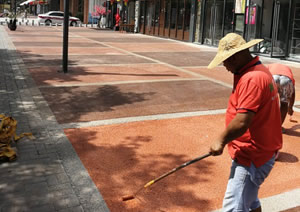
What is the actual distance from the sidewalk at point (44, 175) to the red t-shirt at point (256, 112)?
1659 millimetres

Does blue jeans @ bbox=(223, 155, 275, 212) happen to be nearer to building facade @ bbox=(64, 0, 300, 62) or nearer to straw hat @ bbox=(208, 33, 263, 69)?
straw hat @ bbox=(208, 33, 263, 69)

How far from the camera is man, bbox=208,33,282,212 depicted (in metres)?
2.60

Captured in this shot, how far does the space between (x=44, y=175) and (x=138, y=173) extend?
114 centimetres

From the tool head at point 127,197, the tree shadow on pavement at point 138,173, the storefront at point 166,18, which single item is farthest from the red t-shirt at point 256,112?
the storefront at point 166,18

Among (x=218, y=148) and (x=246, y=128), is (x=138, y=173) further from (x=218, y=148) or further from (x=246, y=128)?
(x=246, y=128)

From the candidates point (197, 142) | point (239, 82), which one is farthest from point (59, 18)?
point (239, 82)

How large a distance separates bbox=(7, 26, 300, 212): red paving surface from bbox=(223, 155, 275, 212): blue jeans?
3.23ft

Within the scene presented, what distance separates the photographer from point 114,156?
5000mm

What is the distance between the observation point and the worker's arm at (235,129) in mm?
2578

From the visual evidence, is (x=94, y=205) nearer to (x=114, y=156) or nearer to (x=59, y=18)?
(x=114, y=156)

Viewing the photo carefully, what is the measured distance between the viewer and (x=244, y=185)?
2740mm

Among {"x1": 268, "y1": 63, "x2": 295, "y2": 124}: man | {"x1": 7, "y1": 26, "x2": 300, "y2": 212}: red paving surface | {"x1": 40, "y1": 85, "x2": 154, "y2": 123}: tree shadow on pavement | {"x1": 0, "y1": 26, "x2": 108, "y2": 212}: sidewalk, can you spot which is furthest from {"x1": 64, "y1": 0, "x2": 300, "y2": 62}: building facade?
{"x1": 0, "y1": 26, "x2": 108, "y2": 212}: sidewalk

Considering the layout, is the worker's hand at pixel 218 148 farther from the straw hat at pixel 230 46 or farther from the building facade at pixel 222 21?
the building facade at pixel 222 21

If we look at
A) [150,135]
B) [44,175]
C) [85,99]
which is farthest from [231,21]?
[44,175]
